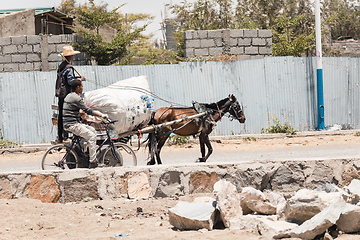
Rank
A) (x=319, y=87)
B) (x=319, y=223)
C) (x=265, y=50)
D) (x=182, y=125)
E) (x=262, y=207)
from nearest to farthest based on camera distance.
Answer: (x=319, y=223) → (x=262, y=207) → (x=182, y=125) → (x=319, y=87) → (x=265, y=50)

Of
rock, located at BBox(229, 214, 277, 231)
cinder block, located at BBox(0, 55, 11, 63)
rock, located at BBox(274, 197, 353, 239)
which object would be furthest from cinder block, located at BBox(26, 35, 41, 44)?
rock, located at BBox(274, 197, 353, 239)

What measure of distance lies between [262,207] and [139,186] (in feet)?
5.65

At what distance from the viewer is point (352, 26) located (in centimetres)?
4447

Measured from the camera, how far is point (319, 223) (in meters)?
4.30

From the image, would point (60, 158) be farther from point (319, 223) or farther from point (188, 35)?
point (188, 35)

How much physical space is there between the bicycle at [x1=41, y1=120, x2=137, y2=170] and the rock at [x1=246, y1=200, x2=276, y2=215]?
3.91 m

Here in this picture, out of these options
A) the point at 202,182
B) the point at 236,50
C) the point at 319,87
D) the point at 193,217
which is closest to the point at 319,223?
the point at 193,217

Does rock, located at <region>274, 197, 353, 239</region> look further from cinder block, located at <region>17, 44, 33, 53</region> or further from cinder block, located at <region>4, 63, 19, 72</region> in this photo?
cinder block, located at <region>4, 63, 19, 72</region>

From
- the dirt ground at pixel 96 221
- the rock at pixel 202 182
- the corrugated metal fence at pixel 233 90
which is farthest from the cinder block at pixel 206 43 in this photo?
the dirt ground at pixel 96 221

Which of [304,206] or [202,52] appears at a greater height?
[202,52]

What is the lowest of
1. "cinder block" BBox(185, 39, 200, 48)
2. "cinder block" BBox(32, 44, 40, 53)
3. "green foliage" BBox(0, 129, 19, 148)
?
"green foliage" BBox(0, 129, 19, 148)

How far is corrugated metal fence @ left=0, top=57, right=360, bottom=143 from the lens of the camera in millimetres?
15141

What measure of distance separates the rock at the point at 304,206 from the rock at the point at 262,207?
12.5 inches

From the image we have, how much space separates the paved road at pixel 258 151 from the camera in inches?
457
